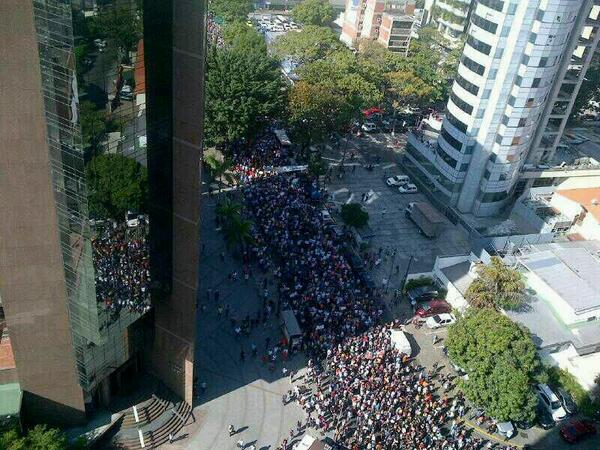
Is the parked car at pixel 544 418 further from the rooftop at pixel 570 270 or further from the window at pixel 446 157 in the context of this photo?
the window at pixel 446 157

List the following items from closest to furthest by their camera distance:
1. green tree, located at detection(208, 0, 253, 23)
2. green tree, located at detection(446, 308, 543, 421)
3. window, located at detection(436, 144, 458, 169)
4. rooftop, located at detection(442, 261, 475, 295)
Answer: green tree, located at detection(446, 308, 543, 421) < rooftop, located at detection(442, 261, 475, 295) < window, located at detection(436, 144, 458, 169) < green tree, located at detection(208, 0, 253, 23)

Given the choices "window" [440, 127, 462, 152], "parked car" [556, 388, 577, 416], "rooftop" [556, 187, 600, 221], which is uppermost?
"window" [440, 127, 462, 152]

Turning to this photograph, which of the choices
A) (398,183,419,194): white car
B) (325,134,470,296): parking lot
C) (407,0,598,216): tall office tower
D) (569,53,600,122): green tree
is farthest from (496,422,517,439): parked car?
(569,53,600,122): green tree

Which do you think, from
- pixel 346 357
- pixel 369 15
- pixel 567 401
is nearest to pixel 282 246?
pixel 346 357

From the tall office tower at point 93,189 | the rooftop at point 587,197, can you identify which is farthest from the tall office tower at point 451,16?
the tall office tower at point 93,189

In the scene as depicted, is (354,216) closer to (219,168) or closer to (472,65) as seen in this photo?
(219,168)

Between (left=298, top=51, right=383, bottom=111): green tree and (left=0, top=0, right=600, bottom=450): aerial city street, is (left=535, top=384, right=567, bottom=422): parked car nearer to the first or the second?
(left=0, top=0, right=600, bottom=450): aerial city street

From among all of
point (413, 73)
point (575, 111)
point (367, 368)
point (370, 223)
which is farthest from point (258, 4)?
point (367, 368)
